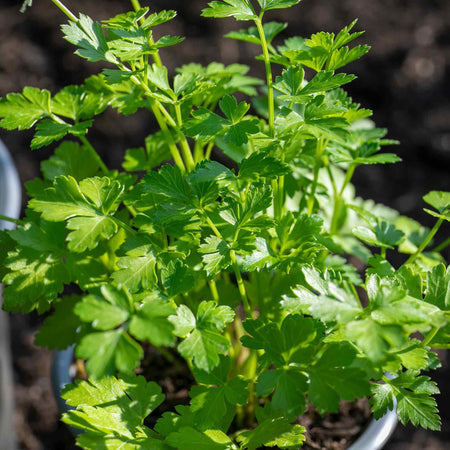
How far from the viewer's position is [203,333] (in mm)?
663

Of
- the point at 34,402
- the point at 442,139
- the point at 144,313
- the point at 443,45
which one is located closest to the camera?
the point at 144,313

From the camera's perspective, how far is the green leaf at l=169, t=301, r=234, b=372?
637 mm

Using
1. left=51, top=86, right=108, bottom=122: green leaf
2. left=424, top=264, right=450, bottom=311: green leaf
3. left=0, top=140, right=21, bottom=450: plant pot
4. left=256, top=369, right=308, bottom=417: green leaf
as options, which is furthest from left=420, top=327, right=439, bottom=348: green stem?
left=0, top=140, right=21, bottom=450: plant pot

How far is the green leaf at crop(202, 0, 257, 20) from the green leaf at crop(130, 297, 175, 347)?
0.41 m

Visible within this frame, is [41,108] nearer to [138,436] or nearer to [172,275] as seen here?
[172,275]

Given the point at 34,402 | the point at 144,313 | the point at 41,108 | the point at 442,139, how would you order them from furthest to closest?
1. the point at 442,139
2. the point at 34,402
3. the point at 41,108
4. the point at 144,313

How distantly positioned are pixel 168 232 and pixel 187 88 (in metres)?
0.22

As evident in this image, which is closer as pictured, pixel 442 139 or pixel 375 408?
pixel 375 408

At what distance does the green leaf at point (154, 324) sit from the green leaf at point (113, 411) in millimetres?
131

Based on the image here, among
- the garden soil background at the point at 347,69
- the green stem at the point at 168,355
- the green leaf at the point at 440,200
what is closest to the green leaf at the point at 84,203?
the green stem at the point at 168,355

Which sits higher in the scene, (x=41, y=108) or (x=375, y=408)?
(x=41, y=108)

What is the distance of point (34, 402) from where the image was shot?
1662mm

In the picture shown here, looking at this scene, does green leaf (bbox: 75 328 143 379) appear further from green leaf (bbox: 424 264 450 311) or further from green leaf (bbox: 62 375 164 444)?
green leaf (bbox: 424 264 450 311)

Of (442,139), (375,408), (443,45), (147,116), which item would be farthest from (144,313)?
(443,45)
